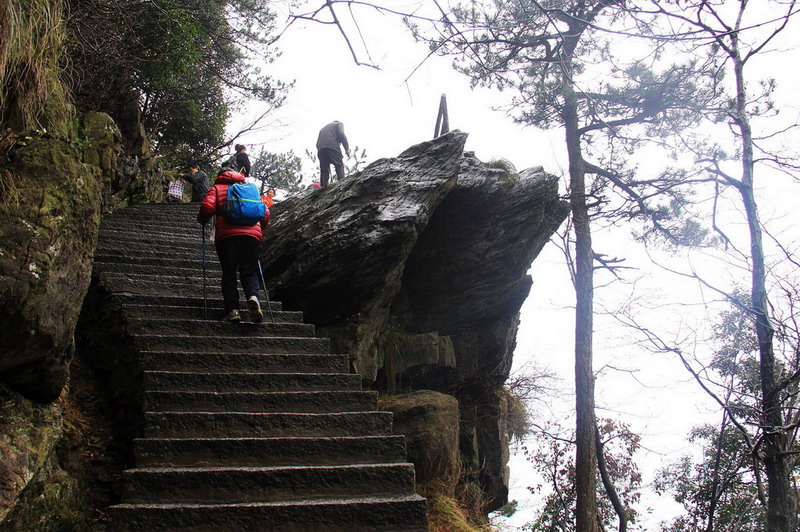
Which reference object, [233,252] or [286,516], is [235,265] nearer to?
[233,252]

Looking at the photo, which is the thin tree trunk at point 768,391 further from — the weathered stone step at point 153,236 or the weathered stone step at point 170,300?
the weathered stone step at point 153,236

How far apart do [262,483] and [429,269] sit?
6.92 m

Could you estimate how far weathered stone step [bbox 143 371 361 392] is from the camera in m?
4.46

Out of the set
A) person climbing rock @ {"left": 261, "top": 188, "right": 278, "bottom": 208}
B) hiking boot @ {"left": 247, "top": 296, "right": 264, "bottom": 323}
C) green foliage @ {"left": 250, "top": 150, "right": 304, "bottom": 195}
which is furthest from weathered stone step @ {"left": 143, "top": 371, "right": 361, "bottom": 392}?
Result: green foliage @ {"left": 250, "top": 150, "right": 304, "bottom": 195}

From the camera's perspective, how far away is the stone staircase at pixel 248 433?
3.56 metres

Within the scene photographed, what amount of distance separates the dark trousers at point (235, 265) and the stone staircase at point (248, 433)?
0.96 feet

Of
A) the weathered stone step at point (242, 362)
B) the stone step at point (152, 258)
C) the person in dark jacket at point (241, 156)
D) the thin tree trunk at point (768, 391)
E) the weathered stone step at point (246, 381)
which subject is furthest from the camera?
the person in dark jacket at point (241, 156)

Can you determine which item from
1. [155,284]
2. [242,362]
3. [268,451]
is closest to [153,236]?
[155,284]

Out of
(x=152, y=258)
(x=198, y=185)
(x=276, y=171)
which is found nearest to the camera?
(x=152, y=258)

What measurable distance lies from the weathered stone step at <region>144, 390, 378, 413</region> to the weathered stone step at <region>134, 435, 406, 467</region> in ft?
1.48

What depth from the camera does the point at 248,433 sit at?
421cm

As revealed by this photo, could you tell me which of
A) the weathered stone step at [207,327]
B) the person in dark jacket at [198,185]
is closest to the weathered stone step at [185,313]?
the weathered stone step at [207,327]

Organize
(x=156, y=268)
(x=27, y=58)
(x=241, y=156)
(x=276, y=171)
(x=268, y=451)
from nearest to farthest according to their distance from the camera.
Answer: (x=27, y=58)
(x=268, y=451)
(x=156, y=268)
(x=241, y=156)
(x=276, y=171)

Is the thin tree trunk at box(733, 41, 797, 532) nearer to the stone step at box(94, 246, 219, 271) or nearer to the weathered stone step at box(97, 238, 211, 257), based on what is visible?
the stone step at box(94, 246, 219, 271)
